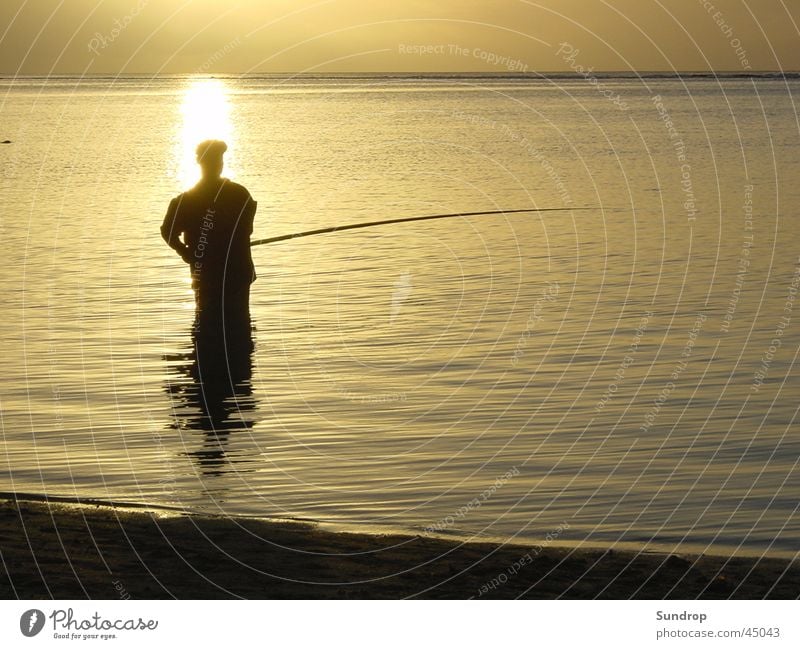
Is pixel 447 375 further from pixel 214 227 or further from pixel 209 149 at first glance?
pixel 209 149

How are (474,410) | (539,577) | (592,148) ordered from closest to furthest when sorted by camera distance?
(539,577), (474,410), (592,148)

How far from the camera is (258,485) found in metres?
9.91

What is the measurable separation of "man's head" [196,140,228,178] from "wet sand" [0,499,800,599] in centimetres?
448

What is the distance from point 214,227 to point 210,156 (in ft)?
2.21

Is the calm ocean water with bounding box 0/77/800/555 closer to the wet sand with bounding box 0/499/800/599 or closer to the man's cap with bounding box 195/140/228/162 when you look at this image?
the wet sand with bounding box 0/499/800/599

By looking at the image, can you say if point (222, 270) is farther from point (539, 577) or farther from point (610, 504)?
point (539, 577)

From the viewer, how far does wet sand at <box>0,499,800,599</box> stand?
7043 mm

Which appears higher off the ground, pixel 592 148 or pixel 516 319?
pixel 592 148

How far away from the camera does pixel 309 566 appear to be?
7.52 metres

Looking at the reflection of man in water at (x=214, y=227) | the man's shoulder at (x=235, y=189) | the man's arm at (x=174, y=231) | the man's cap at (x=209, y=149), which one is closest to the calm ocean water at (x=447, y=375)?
the reflection of man in water at (x=214, y=227)

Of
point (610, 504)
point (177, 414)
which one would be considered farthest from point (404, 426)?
point (610, 504)
